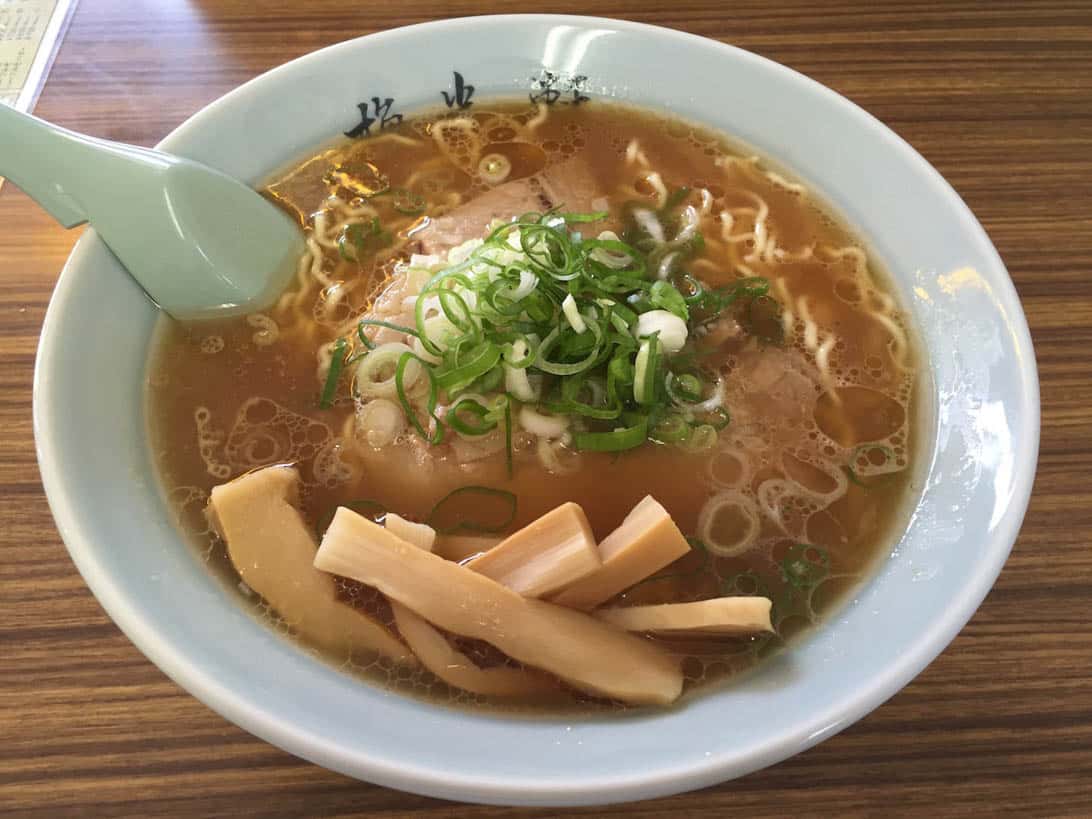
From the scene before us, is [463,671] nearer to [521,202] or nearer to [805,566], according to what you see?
[805,566]

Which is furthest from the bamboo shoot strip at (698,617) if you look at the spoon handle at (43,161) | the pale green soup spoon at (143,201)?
the spoon handle at (43,161)

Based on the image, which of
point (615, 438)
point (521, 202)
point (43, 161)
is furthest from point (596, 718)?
point (43, 161)

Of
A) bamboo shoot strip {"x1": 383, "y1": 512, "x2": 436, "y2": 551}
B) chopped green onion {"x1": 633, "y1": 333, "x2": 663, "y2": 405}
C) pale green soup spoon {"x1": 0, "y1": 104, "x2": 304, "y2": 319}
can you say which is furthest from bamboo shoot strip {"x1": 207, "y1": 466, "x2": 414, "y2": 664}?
chopped green onion {"x1": 633, "y1": 333, "x2": 663, "y2": 405}

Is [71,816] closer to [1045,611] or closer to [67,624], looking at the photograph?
[67,624]

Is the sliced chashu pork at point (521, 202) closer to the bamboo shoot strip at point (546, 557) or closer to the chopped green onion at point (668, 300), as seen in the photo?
the chopped green onion at point (668, 300)

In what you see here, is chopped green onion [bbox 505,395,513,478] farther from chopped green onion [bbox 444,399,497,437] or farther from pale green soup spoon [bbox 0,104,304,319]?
pale green soup spoon [bbox 0,104,304,319]

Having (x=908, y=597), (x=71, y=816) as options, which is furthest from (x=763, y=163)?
(x=71, y=816)

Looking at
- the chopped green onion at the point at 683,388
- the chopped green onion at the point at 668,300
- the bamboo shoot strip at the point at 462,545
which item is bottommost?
the bamboo shoot strip at the point at 462,545
